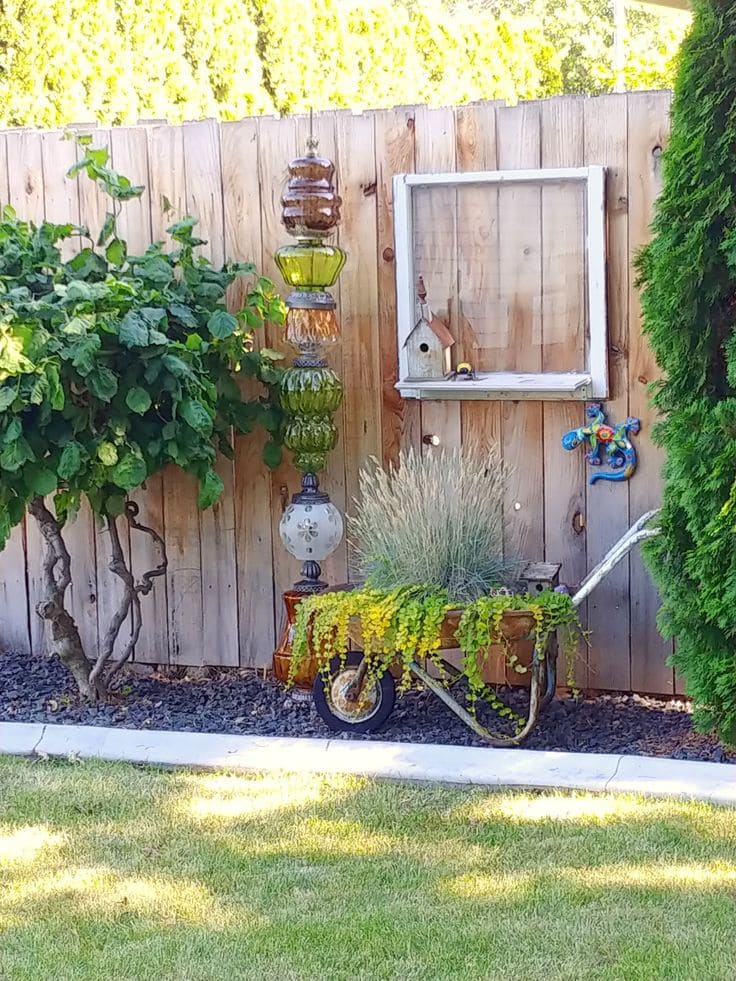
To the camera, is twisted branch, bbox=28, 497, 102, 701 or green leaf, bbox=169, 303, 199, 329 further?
twisted branch, bbox=28, 497, 102, 701

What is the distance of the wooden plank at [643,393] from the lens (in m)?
3.92

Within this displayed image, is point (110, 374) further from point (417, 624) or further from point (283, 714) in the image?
point (283, 714)

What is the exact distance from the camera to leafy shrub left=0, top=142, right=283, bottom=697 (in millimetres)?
3625

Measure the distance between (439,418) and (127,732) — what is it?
149 centimetres

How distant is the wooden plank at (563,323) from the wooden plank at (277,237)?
910 mm

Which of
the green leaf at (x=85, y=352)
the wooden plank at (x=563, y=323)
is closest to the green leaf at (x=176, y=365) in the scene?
the green leaf at (x=85, y=352)

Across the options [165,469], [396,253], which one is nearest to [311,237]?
[396,253]

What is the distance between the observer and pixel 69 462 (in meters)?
3.71

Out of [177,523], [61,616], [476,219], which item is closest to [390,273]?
[476,219]

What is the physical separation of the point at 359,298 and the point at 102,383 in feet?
3.49

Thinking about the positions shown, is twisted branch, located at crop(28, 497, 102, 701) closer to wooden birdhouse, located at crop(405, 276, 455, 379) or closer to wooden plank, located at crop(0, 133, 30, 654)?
wooden plank, located at crop(0, 133, 30, 654)

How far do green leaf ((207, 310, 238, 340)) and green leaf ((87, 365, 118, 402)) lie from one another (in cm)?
41

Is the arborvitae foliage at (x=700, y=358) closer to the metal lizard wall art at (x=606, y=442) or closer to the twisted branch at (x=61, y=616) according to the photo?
the metal lizard wall art at (x=606, y=442)

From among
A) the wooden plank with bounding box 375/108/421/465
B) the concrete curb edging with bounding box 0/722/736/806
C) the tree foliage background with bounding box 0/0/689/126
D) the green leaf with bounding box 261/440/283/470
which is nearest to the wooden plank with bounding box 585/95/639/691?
the wooden plank with bounding box 375/108/421/465
